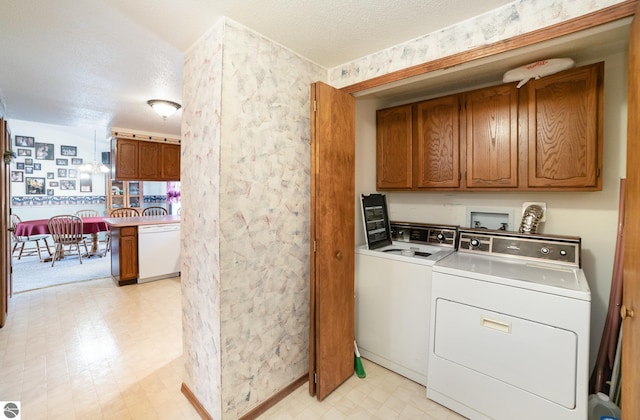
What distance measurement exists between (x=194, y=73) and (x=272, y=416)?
2199 millimetres

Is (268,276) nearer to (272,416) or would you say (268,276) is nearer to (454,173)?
(272,416)

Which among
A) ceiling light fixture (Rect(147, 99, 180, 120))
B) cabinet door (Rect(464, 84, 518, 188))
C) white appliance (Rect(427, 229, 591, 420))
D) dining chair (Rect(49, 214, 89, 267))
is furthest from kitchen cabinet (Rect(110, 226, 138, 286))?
cabinet door (Rect(464, 84, 518, 188))

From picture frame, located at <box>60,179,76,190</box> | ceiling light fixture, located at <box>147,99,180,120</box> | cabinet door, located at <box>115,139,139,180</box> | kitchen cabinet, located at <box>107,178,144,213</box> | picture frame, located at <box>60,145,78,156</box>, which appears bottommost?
kitchen cabinet, located at <box>107,178,144,213</box>

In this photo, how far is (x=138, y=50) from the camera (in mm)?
1983

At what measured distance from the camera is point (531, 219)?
1987 mm

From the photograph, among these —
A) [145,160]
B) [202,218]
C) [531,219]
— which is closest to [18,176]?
[145,160]

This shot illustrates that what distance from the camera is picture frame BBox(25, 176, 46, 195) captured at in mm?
6102

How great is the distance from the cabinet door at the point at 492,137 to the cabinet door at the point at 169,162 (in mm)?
5086

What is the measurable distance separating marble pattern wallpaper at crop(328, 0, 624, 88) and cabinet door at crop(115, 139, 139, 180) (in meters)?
4.44

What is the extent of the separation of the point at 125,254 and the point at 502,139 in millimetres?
4619

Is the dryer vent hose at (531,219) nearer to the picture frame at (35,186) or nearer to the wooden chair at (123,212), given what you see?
the wooden chair at (123,212)

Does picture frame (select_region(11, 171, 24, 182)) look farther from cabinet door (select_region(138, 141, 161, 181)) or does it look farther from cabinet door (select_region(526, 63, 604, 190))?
cabinet door (select_region(526, 63, 604, 190))

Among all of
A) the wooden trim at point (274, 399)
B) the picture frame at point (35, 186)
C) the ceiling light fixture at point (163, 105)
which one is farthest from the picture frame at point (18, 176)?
the wooden trim at point (274, 399)

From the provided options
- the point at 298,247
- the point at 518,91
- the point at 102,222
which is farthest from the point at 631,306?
the point at 102,222
